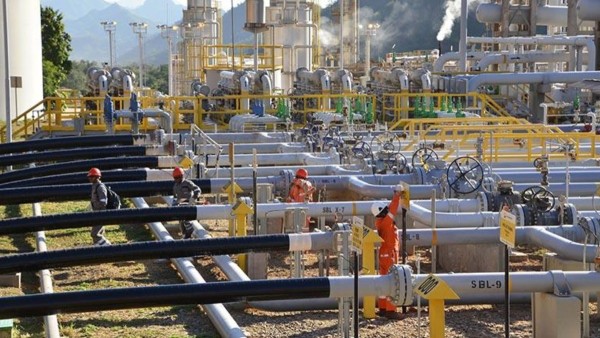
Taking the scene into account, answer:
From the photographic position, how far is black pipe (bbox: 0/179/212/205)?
48.8 feet

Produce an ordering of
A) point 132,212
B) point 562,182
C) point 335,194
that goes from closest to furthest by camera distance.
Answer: point 132,212, point 562,182, point 335,194

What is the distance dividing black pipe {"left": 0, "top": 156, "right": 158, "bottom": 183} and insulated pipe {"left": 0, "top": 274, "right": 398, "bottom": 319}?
28.9ft

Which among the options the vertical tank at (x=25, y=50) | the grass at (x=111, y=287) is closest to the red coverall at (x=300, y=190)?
the grass at (x=111, y=287)

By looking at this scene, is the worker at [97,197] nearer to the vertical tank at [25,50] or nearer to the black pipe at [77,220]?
the black pipe at [77,220]

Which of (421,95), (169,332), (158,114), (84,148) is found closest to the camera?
(169,332)

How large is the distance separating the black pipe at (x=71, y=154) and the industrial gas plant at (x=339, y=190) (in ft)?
0.11

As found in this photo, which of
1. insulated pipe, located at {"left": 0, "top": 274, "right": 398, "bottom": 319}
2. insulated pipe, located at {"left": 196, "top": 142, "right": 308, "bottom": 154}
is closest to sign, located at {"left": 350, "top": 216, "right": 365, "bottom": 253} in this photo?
insulated pipe, located at {"left": 0, "top": 274, "right": 398, "bottom": 319}

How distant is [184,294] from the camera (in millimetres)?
9164

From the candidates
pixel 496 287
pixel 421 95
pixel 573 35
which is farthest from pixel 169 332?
pixel 573 35

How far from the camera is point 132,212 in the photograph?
12984 millimetres

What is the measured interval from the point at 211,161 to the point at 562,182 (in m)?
6.02

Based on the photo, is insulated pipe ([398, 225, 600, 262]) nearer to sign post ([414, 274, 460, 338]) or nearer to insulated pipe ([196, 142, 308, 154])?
sign post ([414, 274, 460, 338])

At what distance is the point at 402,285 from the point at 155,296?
6.87 ft

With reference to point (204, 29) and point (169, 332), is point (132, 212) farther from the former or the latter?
point (204, 29)
